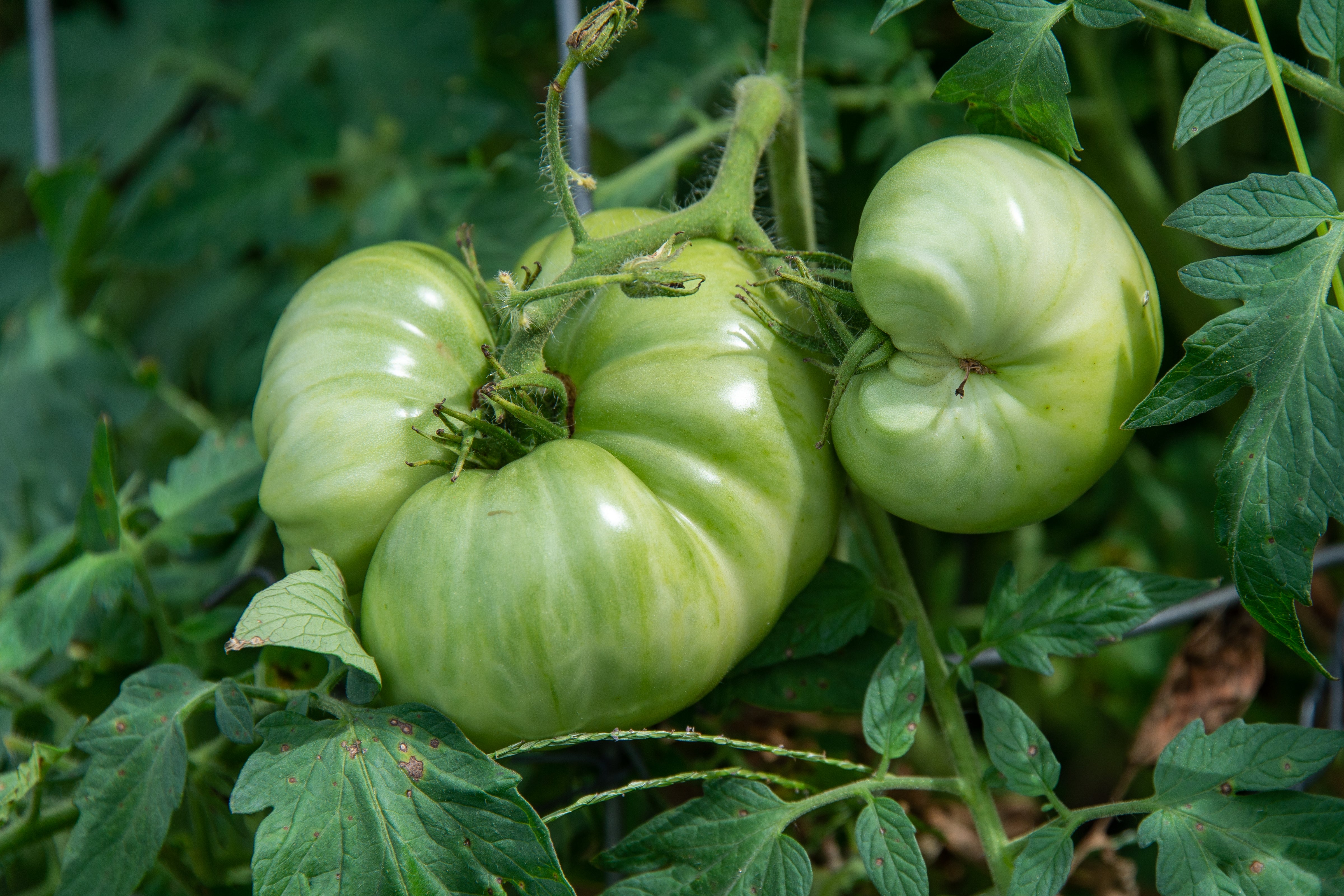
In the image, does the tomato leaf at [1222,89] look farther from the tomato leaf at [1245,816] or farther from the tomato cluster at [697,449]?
the tomato leaf at [1245,816]

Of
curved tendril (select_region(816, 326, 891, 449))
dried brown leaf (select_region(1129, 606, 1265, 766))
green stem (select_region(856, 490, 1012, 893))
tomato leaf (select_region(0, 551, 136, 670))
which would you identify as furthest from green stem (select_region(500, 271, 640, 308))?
dried brown leaf (select_region(1129, 606, 1265, 766))

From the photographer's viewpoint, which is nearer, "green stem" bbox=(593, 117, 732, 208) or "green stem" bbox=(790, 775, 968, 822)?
"green stem" bbox=(790, 775, 968, 822)

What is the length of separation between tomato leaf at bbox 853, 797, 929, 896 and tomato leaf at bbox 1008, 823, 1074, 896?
6cm

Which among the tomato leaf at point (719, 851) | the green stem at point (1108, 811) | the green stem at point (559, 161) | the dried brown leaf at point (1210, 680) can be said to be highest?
the green stem at point (559, 161)

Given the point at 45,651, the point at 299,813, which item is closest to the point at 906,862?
the point at 299,813

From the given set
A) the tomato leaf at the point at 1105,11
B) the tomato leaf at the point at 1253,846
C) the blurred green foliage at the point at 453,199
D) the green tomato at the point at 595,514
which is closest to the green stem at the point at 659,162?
the blurred green foliage at the point at 453,199

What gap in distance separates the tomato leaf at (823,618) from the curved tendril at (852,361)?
0.15m

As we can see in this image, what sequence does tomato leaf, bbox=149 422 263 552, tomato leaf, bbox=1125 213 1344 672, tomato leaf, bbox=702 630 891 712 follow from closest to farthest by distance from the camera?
1. tomato leaf, bbox=1125 213 1344 672
2. tomato leaf, bbox=702 630 891 712
3. tomato leaf, bbox=149 422 263 552

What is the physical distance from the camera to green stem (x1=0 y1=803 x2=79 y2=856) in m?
0.80

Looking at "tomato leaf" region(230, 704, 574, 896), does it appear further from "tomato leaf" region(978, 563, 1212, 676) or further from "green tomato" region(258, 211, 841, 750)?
"tomato leaf" region(978, 563, 1212, 676)

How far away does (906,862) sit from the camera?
622 millimetres

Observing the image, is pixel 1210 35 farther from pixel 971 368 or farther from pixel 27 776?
pixel 27 776

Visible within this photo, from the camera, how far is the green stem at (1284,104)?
0.62 m

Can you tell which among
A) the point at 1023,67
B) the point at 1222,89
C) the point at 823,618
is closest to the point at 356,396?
the point at 823,618
